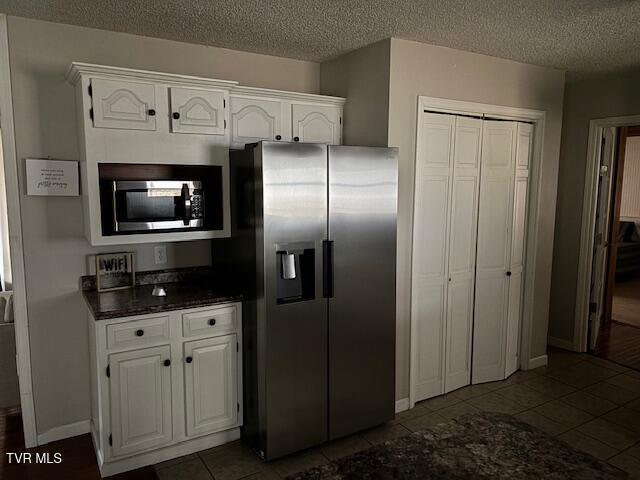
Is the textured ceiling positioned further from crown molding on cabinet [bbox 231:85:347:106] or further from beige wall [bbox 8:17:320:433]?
crown molding on cabinet [bbox 231:85:347:106]

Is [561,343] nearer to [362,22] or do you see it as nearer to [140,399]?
[362,22]

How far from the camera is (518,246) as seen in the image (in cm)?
399

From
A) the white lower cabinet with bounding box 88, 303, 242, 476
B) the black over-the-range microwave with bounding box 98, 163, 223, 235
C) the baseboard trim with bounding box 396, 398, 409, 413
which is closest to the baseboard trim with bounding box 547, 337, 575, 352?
the baseboard trim with bounding box 396, 398, 409, 413

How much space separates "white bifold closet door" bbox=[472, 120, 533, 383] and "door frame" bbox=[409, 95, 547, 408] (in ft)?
0.19

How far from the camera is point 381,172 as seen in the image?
2.96 meters

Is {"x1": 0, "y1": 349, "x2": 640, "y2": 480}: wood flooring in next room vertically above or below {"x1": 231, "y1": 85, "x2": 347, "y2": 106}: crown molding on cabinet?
below

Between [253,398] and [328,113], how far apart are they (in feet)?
6.49

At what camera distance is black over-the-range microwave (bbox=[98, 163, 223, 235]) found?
272cm

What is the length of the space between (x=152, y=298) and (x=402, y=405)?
6.06 ft

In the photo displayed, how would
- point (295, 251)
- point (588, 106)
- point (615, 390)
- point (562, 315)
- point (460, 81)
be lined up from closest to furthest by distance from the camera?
point (295, 251) < point (460, 81) < point (615, 390) < point (588, 106) < point (562, 315)

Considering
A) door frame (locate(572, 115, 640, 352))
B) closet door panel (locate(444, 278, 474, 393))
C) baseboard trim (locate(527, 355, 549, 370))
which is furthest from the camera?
door frame (locate(572, 115, 640, 352))

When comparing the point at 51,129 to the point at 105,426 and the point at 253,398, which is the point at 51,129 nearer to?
the point at 105,426

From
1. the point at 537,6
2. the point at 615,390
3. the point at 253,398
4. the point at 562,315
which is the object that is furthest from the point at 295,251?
the point at 562,315

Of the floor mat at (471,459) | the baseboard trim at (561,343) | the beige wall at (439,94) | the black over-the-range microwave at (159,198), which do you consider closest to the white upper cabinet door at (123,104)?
the black over-the-range microwave at (159,198)
